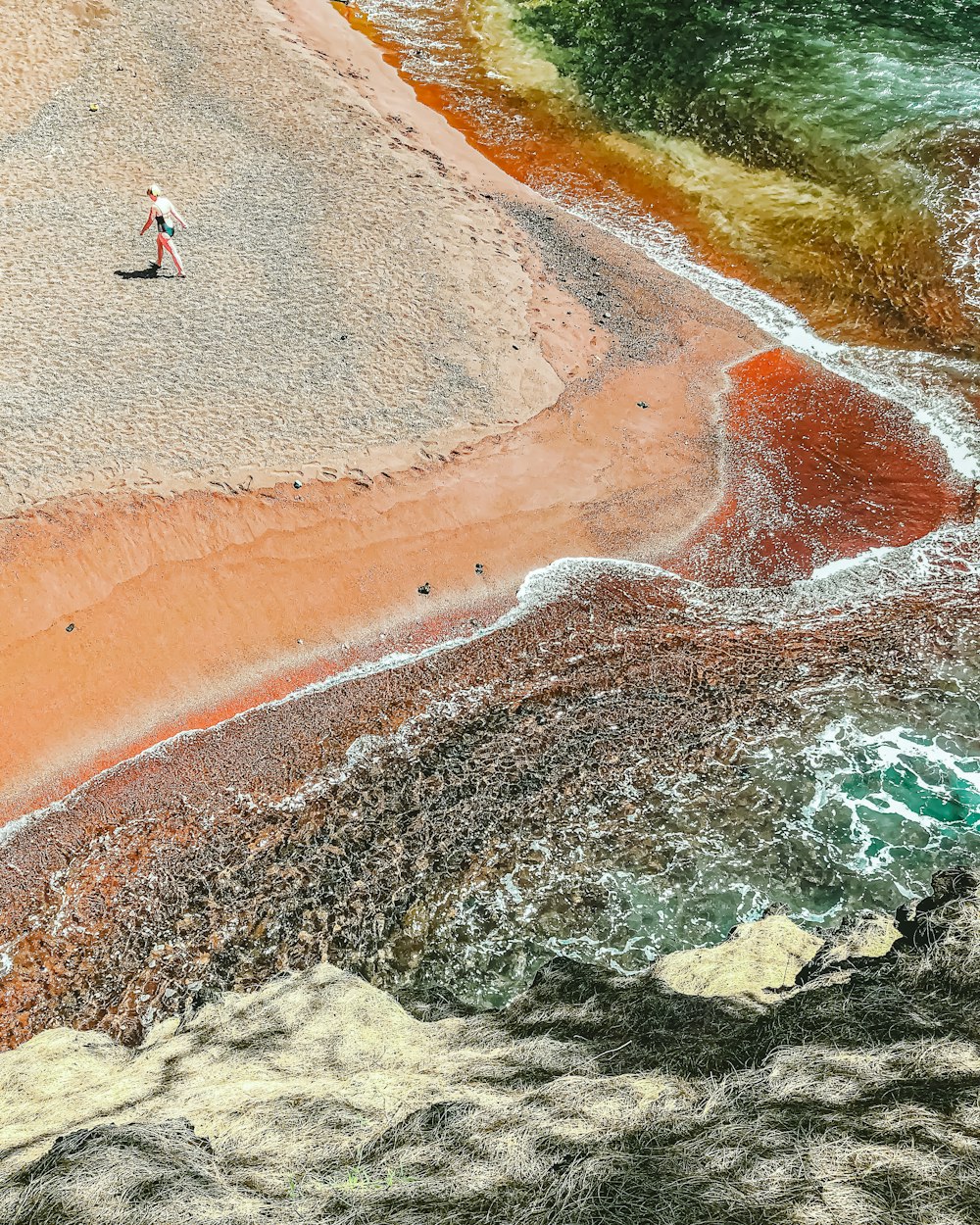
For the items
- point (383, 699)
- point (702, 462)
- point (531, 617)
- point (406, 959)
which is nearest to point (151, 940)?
point (406, 959)

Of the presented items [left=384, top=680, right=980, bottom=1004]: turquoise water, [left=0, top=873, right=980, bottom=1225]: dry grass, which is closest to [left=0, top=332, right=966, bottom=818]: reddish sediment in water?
[left=384, top=680, right=980, bottom=1004]: turquoise water

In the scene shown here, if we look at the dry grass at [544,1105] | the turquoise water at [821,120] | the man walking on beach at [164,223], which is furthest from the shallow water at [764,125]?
the dry grass at [544,1105]

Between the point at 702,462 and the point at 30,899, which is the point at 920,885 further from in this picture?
the point at 30,899

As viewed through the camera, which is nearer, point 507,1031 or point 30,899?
point 507,1031

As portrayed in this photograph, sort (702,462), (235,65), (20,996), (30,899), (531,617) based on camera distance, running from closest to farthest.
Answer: (20,996) < (30,899) < (531,617) < (702,462) < (235,65)

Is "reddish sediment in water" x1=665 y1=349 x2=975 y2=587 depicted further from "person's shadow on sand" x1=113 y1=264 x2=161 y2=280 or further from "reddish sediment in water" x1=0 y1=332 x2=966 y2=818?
"person's shadow on sand" x1=113 y1=264 x2=161 y2=280

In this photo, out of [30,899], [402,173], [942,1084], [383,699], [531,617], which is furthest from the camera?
[402,173]

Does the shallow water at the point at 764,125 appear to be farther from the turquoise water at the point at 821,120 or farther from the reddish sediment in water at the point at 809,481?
the reddish sediment in water at the point at 809,481

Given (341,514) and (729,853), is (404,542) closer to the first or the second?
(341,514)

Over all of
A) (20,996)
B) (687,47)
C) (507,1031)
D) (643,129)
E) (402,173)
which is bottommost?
(20,996)
